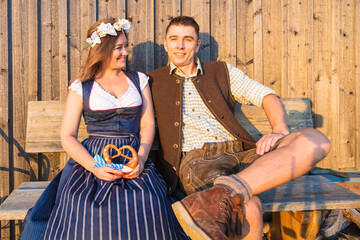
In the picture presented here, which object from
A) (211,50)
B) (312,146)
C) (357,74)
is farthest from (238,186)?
(357,74)

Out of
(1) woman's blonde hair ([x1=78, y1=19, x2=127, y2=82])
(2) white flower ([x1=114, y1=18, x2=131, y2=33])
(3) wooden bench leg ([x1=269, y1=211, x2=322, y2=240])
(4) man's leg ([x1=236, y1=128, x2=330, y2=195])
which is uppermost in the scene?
(2) white flower ([x1=114, y1=18, x2=131, y2=33])

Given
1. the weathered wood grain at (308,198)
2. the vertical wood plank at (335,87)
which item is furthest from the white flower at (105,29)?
the vertical wood plank at (335,87)

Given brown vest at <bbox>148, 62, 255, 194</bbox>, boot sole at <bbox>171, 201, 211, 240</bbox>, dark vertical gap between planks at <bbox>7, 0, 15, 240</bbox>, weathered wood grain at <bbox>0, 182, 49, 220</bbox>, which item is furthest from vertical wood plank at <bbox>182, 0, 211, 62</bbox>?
weathered wood grain at <bbox>0, 182, 49, 220</bbox>

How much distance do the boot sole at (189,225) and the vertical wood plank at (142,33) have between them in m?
1.68

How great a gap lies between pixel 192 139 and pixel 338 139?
179cm

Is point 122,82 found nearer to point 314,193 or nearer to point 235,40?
point 235,40

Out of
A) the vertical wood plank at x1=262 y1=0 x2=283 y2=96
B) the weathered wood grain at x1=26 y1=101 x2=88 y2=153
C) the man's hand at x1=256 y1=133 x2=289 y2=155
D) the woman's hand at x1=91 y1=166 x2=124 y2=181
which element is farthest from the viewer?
the vertical wood plank at x1=262 y1=0 x2=283 y2=96

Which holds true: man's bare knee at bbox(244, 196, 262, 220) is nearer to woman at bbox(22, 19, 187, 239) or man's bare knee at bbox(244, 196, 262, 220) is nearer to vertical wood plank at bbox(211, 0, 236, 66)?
woman at bbox(22, 19, 187, 239)

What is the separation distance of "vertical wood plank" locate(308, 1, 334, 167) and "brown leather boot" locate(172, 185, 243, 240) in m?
2.01

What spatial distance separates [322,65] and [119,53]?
2107 mm

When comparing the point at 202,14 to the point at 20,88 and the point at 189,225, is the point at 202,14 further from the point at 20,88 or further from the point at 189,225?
the point at 189,225

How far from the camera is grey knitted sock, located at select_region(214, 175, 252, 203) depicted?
1.37 m

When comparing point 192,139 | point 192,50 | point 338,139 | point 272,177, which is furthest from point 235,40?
point 272,177

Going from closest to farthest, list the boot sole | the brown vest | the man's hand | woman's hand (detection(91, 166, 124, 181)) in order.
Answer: the boot sole
woman's hand (detection(91, 166, 124, 181))
the man's hand
the brown vest
